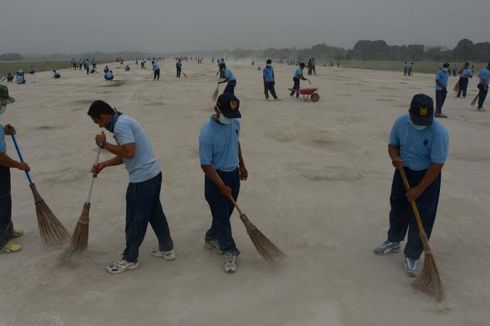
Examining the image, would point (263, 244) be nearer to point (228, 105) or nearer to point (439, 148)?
point (228, 105)

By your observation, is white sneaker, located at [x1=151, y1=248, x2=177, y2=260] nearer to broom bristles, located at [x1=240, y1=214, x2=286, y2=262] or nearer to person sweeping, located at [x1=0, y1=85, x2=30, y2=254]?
broom bristles, located at [x1=240, y1=214, x2=286, y2=262]

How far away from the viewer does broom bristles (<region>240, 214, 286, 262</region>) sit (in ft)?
13.8

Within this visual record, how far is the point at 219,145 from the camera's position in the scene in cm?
398

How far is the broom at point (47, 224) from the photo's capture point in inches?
183

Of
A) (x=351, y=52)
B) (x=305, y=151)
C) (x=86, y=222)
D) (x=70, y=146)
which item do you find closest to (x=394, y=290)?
(x=86, y=222)

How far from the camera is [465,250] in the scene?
4.66m

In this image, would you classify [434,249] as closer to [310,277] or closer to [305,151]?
[310,277]

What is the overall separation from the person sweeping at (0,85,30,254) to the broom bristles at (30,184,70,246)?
271mm

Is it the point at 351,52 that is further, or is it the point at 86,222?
the point at 351,52

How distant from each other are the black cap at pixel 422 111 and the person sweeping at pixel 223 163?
163 centimetres

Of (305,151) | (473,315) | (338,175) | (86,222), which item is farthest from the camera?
(305,151)

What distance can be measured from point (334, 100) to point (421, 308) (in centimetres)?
1454

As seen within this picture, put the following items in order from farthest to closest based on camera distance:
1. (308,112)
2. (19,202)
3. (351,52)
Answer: (351,52), (308,112), (19,202)

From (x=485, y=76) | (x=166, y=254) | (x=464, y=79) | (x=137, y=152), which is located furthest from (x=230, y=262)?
(x=464, y=79)
